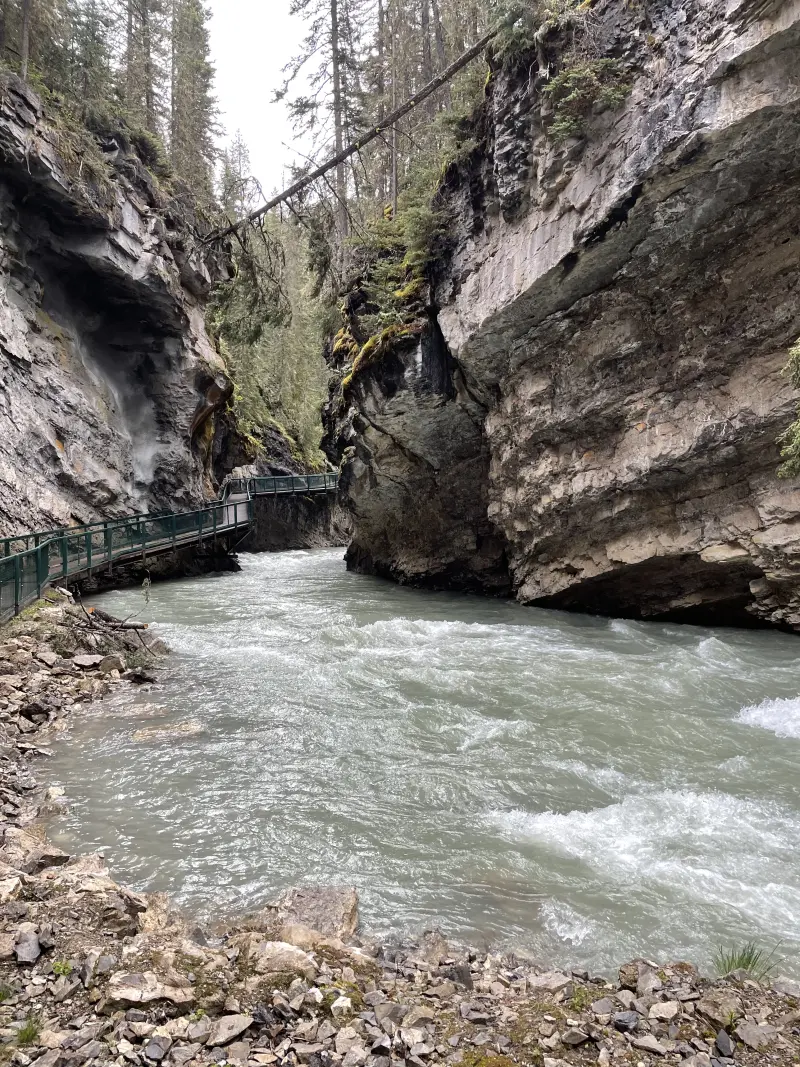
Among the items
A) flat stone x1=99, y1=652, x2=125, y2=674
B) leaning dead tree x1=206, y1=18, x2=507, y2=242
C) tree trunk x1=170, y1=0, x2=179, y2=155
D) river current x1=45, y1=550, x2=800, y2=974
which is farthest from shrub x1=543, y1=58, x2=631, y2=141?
tree trunk x1=170, y1=0, x2=179, y2=155

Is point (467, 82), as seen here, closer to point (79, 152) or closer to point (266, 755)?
point (79, 152)

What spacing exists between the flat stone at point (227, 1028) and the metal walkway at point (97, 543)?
7.94 m

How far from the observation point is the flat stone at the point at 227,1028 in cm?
234

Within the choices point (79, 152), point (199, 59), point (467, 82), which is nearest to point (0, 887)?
point (467, 82)

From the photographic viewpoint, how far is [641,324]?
1127cm

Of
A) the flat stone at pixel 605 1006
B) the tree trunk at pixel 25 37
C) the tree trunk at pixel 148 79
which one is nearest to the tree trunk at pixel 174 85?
the tree trunk at pixel 148 79

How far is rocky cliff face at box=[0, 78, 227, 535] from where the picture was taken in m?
16.3

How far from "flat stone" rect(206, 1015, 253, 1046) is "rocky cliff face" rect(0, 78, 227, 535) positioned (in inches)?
581

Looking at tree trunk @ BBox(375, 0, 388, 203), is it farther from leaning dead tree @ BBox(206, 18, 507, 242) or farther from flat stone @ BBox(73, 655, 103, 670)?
flat stone @ BBox(73, 655, 103, 670)

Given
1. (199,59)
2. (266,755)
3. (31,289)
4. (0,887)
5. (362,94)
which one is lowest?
(266,755)

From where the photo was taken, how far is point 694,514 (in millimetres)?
11242

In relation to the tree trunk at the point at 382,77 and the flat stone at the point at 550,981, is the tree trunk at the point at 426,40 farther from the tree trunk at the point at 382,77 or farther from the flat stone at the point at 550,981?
the flat stone at the point at 550,981

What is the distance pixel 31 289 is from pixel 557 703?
1952cm

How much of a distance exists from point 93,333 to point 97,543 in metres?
9.90
